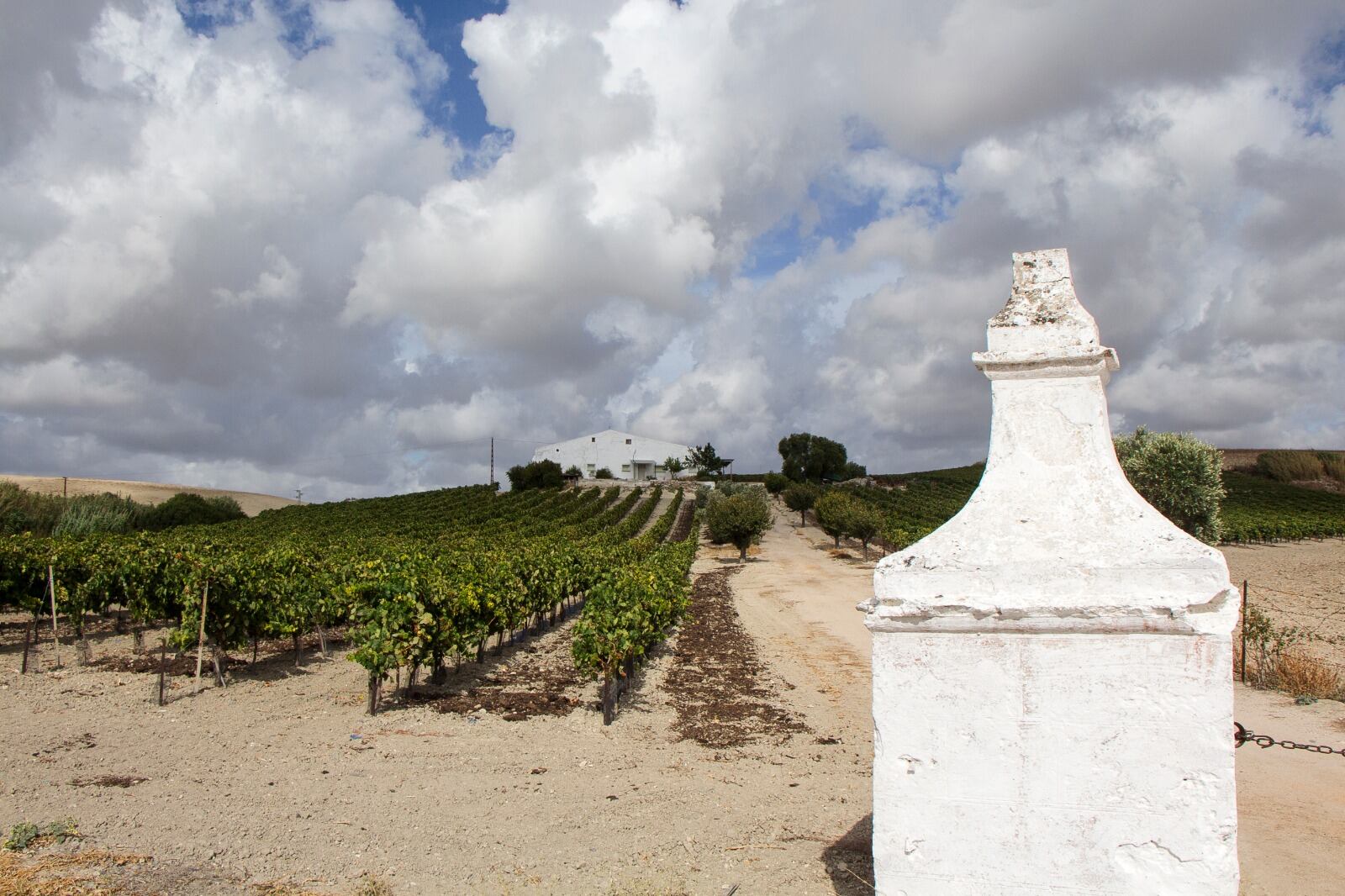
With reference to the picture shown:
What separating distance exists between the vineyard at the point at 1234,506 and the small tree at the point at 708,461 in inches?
704

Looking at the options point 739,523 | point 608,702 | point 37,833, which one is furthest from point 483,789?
point 739,523

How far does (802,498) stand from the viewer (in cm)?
5919

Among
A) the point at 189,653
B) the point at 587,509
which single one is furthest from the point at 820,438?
the point at 189,653

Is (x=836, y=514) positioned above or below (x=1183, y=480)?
below

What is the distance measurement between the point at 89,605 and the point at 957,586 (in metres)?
14.9

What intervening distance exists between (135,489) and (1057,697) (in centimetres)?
8896

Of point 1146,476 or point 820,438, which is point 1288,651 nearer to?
point 1146,476

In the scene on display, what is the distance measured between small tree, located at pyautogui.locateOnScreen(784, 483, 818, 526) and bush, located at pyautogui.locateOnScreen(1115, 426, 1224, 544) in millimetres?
27301

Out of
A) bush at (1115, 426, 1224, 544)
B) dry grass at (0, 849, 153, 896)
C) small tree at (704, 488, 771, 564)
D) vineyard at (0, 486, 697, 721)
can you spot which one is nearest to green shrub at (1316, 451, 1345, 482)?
bush at (1115, 426, 1224, 544)

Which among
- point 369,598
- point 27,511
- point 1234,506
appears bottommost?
point 369,598

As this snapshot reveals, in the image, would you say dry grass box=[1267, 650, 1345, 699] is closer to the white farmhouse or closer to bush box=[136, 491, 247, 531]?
bush box=[136, 491, 247, 531]

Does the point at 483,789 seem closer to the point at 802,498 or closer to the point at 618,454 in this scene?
the point at 802,498

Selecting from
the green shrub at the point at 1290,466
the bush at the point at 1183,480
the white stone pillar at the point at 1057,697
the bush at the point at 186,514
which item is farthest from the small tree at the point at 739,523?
the green shrub at the point at 1290,466

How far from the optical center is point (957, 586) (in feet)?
10.3
